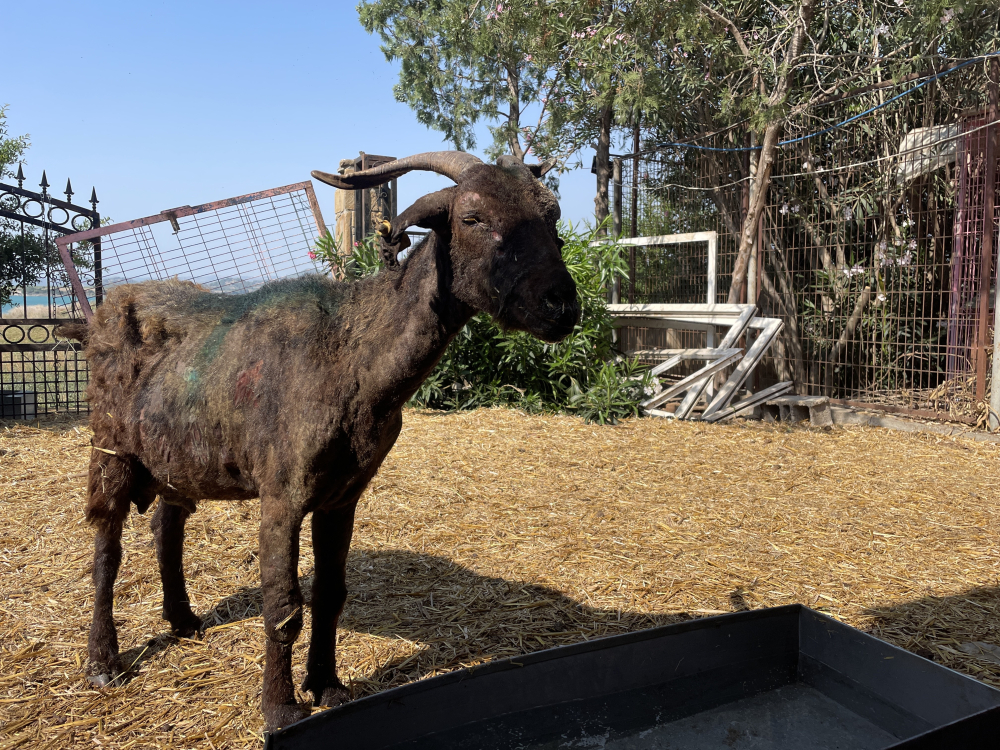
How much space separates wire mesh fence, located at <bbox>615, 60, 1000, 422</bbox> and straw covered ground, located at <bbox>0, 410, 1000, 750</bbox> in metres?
1.66

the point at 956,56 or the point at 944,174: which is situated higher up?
the point at 956,56

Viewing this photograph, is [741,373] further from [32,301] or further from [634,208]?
[32,301]

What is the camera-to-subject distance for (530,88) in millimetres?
12445

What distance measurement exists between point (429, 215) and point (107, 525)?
2.18 meters

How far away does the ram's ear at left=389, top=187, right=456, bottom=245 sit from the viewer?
2320 mm

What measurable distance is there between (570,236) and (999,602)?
6569mm

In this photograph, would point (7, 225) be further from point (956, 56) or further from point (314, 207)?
point (956, 56)

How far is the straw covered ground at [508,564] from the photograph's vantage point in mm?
3117

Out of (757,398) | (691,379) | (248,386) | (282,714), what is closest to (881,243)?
(757,398)

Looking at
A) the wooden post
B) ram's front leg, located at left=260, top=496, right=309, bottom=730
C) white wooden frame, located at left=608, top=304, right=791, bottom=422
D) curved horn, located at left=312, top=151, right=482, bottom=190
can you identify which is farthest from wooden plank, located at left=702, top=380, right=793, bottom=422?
ram's front leg, located at left=260, top=496, right=309, bottom=730

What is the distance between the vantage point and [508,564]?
4.36 metres

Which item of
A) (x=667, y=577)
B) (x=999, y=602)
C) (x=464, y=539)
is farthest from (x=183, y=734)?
(x=999, y=602)

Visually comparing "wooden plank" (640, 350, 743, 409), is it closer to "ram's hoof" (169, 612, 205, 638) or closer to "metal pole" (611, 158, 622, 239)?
"metal pole" (611, 158, 622, 239)

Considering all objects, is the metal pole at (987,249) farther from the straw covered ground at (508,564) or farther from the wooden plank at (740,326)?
the wooden plank at (740,326)
